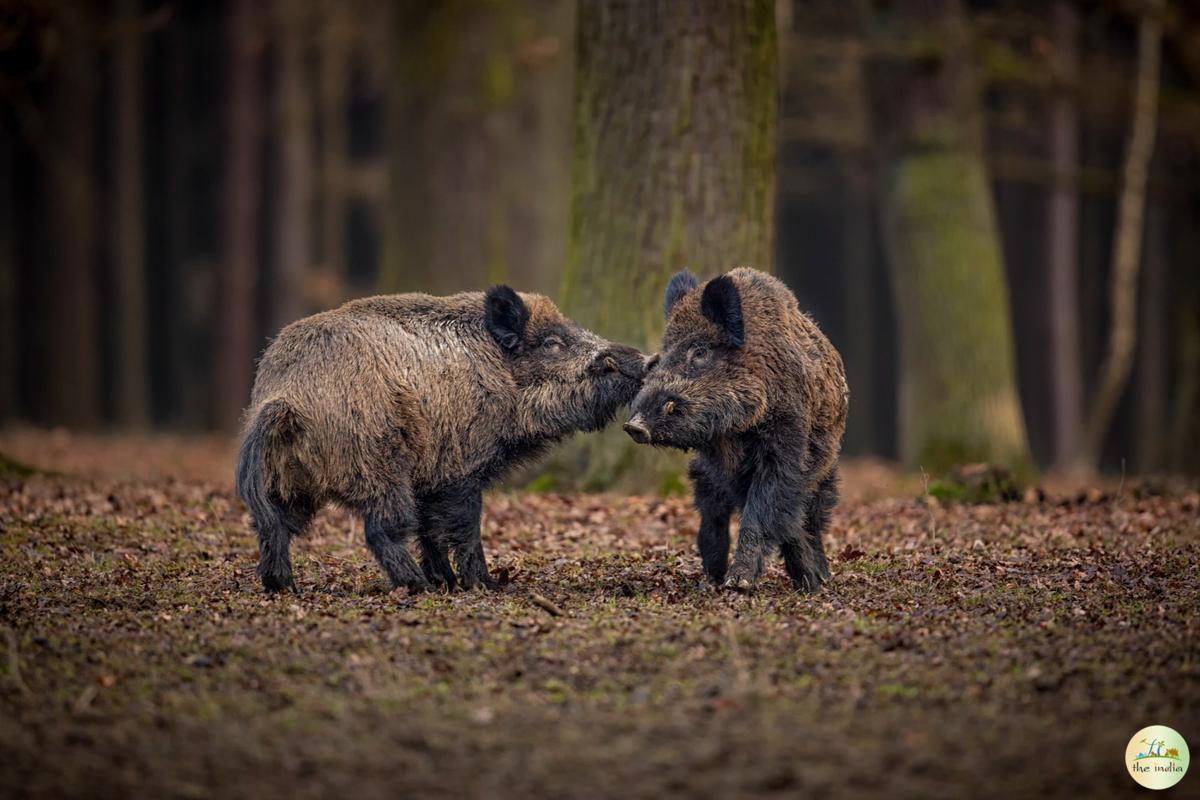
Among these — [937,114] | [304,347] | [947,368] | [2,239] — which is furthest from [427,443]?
[2,239]

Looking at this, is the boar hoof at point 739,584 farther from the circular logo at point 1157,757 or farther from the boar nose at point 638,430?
the circular logo at point 1157,757

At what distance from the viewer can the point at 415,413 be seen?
8273mm

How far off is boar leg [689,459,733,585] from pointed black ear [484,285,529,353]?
1.48m

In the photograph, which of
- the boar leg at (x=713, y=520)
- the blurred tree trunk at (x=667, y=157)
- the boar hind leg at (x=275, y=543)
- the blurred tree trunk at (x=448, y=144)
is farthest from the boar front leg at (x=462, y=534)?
the blurred tree trunk at (x=448, y=144)

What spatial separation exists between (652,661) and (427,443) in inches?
100

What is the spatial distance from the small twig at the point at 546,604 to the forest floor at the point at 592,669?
0.02 metres

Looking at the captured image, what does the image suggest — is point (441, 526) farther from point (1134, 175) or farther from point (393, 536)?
point (1134, 175)

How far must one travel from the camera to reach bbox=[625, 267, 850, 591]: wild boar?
8.11m

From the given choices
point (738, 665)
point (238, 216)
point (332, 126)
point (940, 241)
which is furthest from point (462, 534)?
point (332, 126)

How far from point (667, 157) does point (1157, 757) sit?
295 inches

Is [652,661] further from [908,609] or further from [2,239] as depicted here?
[2,239]

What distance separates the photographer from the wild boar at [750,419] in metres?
8.11

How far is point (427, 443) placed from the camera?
8336 millimetres

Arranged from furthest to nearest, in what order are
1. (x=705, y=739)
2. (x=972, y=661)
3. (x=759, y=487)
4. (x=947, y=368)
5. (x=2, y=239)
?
1. (x=2, y=239)
2. (x=947, y=368)
3. (x=759, y=487)
4. (x=972, y=661)
5. (x=705, y=739)
